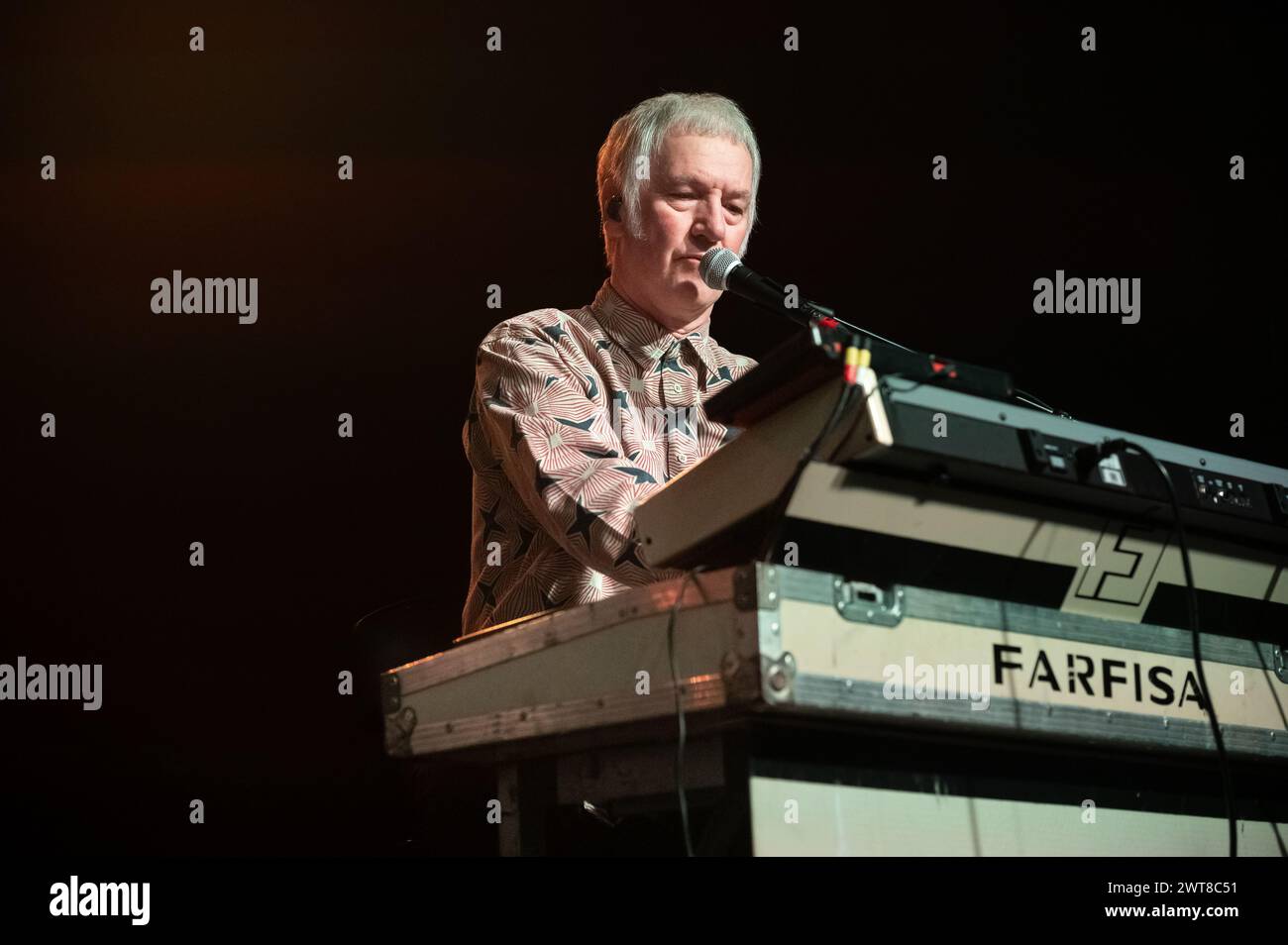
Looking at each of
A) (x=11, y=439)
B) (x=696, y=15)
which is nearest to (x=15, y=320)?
(x=11, y=439)

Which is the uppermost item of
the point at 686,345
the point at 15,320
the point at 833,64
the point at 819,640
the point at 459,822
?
the point at 833,64

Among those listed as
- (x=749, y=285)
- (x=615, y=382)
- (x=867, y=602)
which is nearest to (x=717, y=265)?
(x=749, y=285)

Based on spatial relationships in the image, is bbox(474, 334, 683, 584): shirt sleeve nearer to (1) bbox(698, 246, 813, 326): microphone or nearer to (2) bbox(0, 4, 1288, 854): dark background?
(1) bbox(698, 246, 813, 326): microphone

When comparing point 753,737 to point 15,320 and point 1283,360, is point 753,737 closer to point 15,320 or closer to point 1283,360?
point 1283,360

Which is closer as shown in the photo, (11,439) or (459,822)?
(459,822)

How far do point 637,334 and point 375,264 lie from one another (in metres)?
1.21

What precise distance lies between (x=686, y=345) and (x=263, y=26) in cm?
152

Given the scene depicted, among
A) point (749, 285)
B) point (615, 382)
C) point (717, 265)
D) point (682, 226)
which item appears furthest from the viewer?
point (682, 226)

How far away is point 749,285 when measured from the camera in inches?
67.1

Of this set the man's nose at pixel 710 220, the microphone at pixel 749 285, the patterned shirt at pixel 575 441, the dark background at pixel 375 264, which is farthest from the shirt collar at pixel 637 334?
the dark background at pixel 375 264

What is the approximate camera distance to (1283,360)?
112 inches

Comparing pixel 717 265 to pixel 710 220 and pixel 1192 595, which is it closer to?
pixel 710 220

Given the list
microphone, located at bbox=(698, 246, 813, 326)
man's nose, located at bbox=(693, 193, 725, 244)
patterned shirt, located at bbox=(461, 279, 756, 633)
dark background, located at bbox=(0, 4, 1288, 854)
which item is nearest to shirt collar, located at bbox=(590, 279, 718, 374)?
patterned shirt, located at bbox=(461, 279, 756, 633)

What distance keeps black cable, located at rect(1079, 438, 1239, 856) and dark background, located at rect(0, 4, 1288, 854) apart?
1.65 metres
